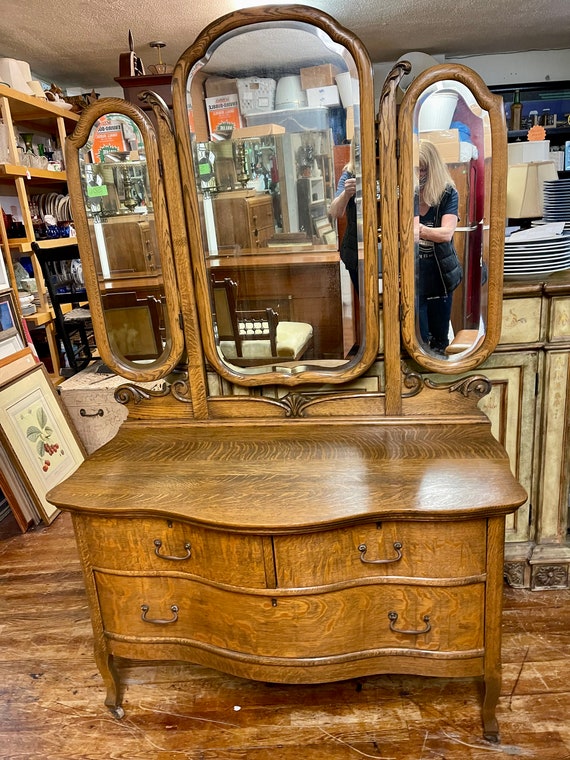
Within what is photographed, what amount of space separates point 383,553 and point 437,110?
1128 millimetres

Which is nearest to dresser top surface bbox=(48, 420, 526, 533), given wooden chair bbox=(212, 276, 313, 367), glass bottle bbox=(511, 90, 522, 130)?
wooden chair bbox=(212, 276, 313, 367)

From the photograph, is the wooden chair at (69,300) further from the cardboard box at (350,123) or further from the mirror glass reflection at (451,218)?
the mirror glass reflection at (451,218)

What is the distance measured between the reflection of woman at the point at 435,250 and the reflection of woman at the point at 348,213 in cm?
18

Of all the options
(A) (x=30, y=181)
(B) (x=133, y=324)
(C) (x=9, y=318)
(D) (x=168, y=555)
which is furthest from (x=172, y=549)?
(A) (x=30, y=181)

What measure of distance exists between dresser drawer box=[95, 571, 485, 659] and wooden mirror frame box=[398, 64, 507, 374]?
2.08 feet

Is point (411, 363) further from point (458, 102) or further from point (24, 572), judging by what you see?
point (24, 572)

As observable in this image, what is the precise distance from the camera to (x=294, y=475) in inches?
59.2

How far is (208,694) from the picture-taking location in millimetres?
1736

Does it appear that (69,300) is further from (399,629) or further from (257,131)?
(399,629)

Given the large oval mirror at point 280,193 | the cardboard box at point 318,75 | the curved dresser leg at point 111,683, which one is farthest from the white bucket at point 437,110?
the curved dresser leg at point 111,683

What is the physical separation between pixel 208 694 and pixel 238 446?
0.75m

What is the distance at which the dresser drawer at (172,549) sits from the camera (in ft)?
4.65

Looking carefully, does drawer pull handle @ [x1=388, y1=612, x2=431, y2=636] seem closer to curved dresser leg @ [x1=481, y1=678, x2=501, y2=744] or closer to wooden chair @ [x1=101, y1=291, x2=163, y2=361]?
curved dresser leg @ [x1=481, y1=678, x2=501, y2=744]

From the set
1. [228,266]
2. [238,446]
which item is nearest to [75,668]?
[238,446]
